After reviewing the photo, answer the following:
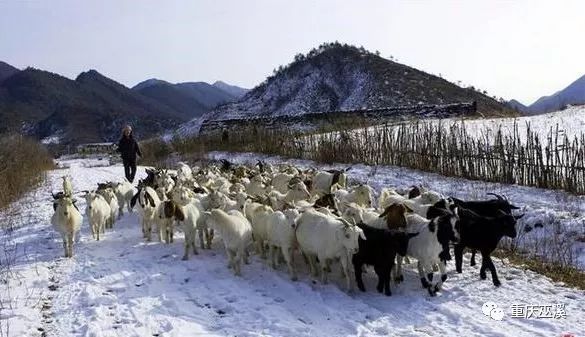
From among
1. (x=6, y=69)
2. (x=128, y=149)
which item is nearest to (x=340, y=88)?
(x=128, y=149)

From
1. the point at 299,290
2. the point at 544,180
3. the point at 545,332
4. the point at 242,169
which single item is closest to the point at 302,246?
the point at 299,290

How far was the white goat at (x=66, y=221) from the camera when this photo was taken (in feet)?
32.2

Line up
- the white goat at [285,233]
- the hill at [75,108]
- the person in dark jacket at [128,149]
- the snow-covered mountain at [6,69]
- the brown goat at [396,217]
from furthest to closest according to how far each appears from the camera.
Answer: the snow-covered mountain at [6,69]
the hill at [75,108]
the person in dark jacket at [128,149]
the white goat at [285,233]
the brown goat at [396,217]

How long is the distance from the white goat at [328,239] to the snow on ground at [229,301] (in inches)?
15.3

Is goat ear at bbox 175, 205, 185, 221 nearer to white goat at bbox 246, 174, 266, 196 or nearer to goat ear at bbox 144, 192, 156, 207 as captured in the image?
goat ear at bbox 144, 192, 156, 207

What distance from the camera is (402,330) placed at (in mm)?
6633

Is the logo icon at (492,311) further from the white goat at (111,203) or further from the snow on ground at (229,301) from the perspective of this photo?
the white goat at (111,203)

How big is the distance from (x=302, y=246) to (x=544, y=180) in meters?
9.22

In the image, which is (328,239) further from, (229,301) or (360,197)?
(360,197)

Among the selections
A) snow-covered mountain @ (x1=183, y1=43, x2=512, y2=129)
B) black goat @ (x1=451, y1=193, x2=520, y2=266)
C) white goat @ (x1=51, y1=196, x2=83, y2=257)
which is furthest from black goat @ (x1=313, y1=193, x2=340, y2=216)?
snow-covered mountain @ (x1=183, y1=43, x2=512, y2=129)

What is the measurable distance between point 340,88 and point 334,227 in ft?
149

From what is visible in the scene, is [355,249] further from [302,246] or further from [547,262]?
[547,262]

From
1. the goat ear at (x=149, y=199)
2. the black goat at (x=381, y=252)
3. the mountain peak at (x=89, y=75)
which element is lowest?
the black goat at (x=381, y=252)

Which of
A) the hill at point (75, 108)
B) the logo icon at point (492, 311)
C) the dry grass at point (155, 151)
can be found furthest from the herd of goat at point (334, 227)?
the hill at point (75, 108)
